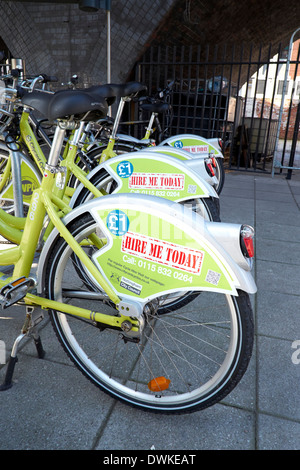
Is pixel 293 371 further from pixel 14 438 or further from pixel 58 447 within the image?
pixel 14 438

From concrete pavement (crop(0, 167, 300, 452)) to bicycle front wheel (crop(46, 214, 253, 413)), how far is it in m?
0.11

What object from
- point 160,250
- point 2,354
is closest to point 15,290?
point 2,354

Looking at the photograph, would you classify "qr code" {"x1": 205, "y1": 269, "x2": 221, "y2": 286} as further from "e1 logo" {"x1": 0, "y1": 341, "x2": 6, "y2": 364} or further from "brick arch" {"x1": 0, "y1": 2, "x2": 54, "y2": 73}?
"brick arch" {"x1": 0, "y1": 2, "x2": 54, "y2": 73}

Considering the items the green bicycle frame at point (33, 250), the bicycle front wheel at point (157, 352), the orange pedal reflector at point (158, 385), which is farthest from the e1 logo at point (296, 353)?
the green bicycle frame at point (33, 250)

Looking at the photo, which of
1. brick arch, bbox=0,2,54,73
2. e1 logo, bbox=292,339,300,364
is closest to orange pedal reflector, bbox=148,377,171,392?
e1 logo, bbox=292,339,300,364

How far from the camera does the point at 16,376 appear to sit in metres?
1.97

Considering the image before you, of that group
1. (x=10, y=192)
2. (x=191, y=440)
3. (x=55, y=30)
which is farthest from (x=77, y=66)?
(x=191, y=440)

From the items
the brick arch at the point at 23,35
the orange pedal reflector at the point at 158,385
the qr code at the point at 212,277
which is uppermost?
the brick arch at the point at 23,35

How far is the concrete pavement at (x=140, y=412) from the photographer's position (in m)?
1.61

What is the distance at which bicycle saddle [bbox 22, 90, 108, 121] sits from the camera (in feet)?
5.29

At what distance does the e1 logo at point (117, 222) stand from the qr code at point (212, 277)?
0.40 metres

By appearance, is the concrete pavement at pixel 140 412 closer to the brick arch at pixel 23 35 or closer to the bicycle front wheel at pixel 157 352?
the bicycle front wheel at pixel 157 352

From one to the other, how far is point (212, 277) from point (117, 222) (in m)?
0.47

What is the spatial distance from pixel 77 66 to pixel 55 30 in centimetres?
84
